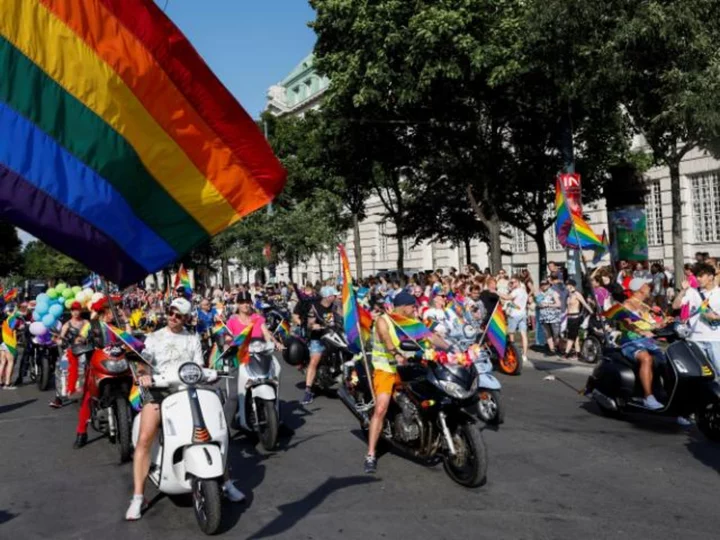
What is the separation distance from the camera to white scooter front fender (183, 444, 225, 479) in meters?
5.72

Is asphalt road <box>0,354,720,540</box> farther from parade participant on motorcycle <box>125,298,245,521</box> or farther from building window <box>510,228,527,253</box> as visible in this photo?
building window <box>510,228,527,253</box>

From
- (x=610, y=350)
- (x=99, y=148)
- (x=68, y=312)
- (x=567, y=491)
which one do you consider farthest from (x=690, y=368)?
(x=68, y=312)

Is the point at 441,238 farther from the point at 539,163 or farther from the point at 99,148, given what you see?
the point at 99,148

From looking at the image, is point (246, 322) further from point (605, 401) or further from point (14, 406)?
point (14, 406)

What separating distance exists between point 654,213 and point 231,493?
93.2 ft


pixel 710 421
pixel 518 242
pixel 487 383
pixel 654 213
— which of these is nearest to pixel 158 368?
pixel 487 383

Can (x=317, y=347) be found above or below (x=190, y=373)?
below

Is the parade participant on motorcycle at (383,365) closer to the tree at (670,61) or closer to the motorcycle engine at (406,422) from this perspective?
the motorcycle engine at (406,422)

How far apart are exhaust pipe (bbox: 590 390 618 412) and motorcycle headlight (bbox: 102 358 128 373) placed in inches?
207

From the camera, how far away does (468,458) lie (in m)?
6.64

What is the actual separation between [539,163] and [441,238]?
779 centimetres

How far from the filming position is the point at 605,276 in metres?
16.5

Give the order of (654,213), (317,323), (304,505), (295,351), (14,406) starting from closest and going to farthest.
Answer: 1. (304,505)
2. (317,323)
3. (295,351)
4. (14,406)
5. (654,213)

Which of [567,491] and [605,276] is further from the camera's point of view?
[605,276]
